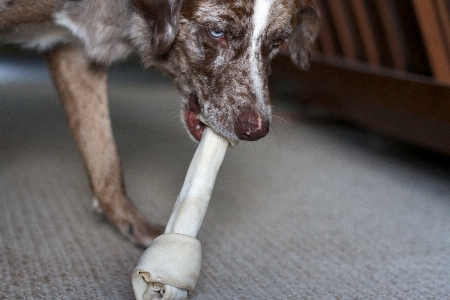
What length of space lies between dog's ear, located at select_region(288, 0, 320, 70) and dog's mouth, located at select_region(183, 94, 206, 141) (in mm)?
362

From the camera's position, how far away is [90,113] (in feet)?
5.04

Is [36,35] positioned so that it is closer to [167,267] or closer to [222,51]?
[222,51]

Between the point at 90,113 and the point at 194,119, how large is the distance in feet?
1.03

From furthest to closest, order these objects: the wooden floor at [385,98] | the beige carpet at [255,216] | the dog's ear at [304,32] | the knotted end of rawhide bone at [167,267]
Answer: the wooden floor at [385,98], the dog's ear at [304,32], the beige carpet at [255,216], the knotted end of rawhide bone at [167,267]

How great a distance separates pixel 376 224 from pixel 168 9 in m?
0.78

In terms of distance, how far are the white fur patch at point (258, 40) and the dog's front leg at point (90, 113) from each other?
43cm

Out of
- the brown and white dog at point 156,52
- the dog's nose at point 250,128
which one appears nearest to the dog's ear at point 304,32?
the brown and white dog at point 156,52

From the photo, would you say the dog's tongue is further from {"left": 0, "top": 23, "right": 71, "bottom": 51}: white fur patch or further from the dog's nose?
{"left": 0, "top": 23, "right": 71, "bottom": 51}: white fur patch

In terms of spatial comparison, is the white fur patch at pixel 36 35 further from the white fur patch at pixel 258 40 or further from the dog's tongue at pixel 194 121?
the white fur patch at pixel 258 40

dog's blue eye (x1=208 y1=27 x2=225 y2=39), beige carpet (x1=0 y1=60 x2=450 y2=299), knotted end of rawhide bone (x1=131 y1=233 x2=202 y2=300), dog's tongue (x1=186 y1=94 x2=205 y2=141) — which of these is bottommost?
beige carpet (x1=0 y1=60 x2=450 y2=299)

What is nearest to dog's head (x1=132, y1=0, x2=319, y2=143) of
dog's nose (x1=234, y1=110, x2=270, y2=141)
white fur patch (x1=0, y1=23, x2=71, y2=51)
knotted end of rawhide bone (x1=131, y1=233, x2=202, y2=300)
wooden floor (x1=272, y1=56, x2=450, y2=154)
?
dog's nose (x1=234, y1=110, x2=270, y2=141)

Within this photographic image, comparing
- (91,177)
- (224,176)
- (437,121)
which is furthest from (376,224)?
(91,177)

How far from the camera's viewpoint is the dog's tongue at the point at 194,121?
1369mm

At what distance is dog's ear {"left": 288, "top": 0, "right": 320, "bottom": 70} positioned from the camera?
5.17ft
